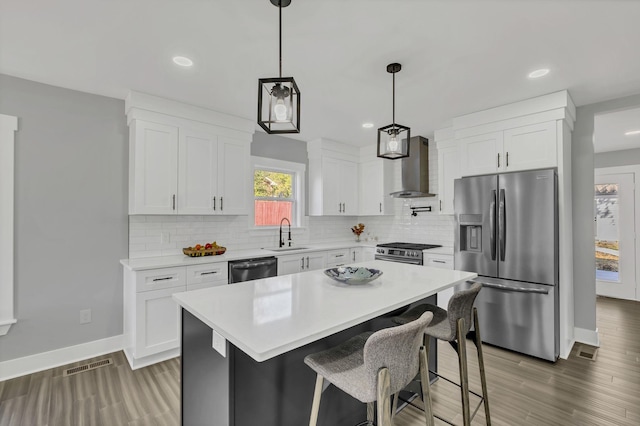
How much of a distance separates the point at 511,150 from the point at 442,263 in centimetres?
158

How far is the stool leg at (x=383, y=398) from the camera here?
1171 millimetres

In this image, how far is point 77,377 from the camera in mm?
2672

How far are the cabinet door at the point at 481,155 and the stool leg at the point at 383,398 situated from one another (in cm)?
308

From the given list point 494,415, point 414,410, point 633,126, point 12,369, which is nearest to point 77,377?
point 12,369

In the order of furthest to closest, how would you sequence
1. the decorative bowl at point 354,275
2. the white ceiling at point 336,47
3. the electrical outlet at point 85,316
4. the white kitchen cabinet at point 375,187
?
the white kitchen cabinet at point 375,187 < the electrical outlet at point 85,316 < the decorative bowl at point 354,275 < the white ceiling at point 336,47

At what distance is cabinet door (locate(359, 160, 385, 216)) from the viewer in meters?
5.12

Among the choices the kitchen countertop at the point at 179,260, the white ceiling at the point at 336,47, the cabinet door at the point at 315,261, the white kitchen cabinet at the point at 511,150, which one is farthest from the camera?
the cabinet door at the point at 315,261

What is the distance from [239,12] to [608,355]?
4.59 metres

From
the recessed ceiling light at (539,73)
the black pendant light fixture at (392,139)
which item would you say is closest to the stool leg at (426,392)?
the black pendant light fixture at (392,139)

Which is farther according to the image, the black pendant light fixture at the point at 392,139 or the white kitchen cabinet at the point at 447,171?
the white kitchen cabinet at the point at 447,171

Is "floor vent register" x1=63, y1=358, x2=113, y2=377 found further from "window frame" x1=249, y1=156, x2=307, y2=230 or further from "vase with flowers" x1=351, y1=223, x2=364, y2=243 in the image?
"vase with flowers" x1=351, y1=223, x2=364, y2=243

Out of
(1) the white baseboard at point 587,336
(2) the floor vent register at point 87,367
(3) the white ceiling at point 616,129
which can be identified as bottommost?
(2) the floor vent register at point 87,367

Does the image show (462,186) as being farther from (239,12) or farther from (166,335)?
(166,335)

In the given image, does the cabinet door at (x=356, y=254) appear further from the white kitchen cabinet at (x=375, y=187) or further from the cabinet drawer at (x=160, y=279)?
the cabinet drawer at (x=160, y=279)
